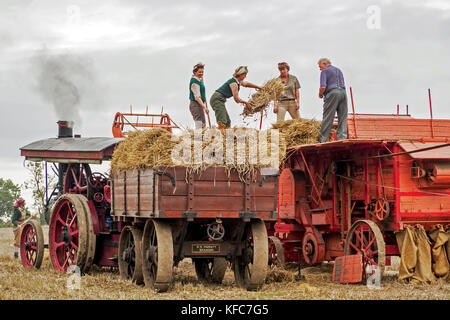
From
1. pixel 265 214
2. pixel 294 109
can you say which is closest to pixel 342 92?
pixel 294 109

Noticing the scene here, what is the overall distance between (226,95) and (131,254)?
10.1ft

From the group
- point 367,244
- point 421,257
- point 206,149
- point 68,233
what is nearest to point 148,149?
point 206,149

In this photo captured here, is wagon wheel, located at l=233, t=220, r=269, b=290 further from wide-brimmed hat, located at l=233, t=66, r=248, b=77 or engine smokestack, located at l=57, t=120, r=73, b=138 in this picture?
engine smokestack, located at l=57, t=120, r=73, b=138

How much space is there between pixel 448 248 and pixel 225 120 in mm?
4190

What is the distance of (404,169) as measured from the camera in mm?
11297

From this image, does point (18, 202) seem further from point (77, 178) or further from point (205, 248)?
point (205, 248)

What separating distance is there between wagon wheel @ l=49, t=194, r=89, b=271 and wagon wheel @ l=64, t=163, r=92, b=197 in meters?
0.48

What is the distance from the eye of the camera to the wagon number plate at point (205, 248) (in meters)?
10.1

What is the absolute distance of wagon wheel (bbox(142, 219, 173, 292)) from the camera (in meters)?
9.52

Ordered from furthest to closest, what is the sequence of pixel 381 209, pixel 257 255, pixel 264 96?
pixel 264 96 < pixel 381 209 < pixel 257 255

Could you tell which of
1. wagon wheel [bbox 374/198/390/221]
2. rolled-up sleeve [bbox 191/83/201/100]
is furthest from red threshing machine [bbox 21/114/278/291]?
wagon wheel [bbox 374/198/390/221]

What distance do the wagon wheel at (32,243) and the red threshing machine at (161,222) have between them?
55mm

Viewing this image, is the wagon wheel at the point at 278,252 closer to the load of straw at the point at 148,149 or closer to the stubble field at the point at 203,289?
the stubble field at the point at 203,289

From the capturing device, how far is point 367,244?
11.4m
